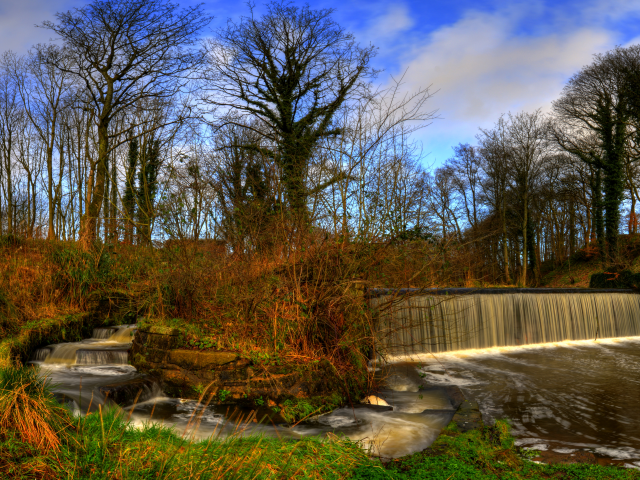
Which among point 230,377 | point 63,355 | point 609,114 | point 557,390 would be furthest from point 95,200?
point 609,114

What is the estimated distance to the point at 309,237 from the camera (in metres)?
6.76

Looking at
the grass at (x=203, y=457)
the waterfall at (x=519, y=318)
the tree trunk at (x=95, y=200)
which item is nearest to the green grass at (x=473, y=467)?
the grass at (x=203, y=457)

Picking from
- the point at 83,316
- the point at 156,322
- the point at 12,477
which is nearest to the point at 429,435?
the point at 12,477

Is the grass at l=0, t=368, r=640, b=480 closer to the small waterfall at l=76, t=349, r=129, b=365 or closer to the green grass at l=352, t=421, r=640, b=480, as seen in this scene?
the green grass at l=352, t=421, r=640, b=480

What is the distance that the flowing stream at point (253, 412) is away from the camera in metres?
5.04

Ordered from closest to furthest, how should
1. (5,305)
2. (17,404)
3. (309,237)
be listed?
(17,404)
(309,237)
(5,305)

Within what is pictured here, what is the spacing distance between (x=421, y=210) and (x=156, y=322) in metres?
4.99

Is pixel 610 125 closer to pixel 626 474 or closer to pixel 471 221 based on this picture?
pixel 471 221

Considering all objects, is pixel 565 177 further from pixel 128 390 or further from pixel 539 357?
pixel 128 390

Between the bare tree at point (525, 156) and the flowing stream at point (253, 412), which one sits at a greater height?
the bare tree at point (525, 156)

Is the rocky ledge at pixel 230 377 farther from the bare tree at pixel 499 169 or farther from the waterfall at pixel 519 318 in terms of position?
the bare tree at pixel 499 169

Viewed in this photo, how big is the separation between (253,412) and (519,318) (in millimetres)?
10222

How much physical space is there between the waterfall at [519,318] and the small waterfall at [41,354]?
7.01 m

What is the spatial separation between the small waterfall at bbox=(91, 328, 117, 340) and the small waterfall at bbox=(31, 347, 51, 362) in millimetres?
1356
